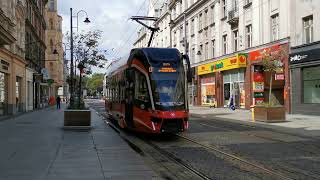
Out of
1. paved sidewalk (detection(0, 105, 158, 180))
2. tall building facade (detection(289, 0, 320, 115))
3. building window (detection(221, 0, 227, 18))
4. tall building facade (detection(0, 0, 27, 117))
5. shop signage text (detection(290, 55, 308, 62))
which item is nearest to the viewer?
paved sidewalk (detection(0, 105, 158, 180))

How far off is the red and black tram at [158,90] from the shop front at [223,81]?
24.8m

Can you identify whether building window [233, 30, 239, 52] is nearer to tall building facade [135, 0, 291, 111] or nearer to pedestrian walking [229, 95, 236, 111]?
tall building facade [135, 0, 291, 111]

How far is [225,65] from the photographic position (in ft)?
152

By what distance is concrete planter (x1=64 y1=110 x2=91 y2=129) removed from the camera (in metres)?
22.6

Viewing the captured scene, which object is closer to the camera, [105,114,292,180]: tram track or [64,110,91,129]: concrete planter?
[105,114,292,180]: tram track

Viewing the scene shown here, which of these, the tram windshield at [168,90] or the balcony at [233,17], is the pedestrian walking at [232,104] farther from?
the tram windshield at [168,90]

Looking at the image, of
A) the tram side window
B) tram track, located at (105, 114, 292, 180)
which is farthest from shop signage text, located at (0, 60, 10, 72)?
the tram side window

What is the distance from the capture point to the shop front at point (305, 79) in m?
31.2

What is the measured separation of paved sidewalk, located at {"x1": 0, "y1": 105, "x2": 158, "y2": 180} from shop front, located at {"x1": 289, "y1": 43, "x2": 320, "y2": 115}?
56.4ft

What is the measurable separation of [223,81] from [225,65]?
9.95 feet

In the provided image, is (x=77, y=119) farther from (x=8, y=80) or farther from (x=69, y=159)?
(x=8, y=80)

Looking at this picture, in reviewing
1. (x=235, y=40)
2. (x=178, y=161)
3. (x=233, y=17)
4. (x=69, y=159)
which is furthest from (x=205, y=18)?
(x=69, y=159)

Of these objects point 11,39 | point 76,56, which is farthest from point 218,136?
point 76,56

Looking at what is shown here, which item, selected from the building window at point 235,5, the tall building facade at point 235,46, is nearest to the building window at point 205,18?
the tall building facade at point 235,46
